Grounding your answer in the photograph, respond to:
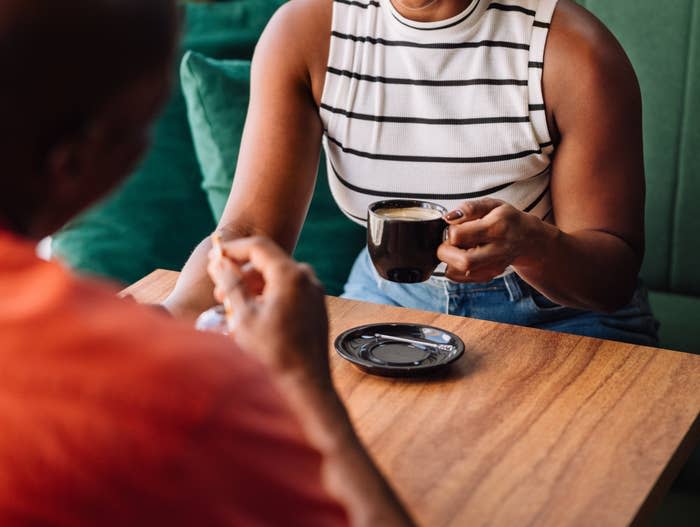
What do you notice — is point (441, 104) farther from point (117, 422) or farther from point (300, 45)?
point (117, 422)

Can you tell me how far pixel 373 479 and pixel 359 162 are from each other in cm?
92

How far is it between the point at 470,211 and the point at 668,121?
1037 millimetres

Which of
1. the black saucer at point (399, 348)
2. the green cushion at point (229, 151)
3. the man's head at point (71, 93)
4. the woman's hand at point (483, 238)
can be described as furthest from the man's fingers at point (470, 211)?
the green cushion at point (229, 151)

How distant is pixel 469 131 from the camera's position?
5.22 ft

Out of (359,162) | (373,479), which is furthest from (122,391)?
(359,162)

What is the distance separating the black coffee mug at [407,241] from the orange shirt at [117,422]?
71 cm

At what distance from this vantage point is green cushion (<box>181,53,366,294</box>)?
2127 mm

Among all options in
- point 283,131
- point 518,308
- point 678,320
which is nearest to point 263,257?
point 283,131

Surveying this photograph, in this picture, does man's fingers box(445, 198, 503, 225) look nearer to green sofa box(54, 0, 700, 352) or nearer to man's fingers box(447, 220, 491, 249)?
man's fingers box(447, 220, 491, 249)

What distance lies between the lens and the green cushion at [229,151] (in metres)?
2.13

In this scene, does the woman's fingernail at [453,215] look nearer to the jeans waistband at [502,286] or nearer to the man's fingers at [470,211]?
the man's fingers at [470,211]

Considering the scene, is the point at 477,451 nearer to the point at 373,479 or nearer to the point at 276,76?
the point at 373,479

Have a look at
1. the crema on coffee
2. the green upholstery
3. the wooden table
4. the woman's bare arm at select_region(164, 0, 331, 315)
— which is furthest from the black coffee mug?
the green upholstery

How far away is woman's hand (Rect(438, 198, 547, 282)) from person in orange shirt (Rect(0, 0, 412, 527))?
0.70 meters
